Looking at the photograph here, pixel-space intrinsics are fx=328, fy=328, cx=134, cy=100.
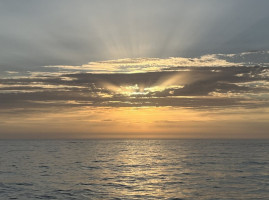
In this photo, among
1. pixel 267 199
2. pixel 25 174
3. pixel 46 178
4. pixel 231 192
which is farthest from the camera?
pixel 25 174

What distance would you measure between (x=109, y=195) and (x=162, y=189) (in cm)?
620

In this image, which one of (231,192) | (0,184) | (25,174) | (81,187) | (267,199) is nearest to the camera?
(267,199)

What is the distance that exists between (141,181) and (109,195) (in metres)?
9.08

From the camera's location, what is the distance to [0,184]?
3906 cm

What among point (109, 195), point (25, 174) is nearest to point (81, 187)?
point (109, 195)

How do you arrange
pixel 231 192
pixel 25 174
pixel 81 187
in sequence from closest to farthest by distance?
pixel 231 192 < pixel 81 187 < pixel 25 174

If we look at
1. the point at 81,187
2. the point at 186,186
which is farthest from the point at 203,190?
the point at 81,187

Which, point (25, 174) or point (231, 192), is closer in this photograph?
point (231, 192)

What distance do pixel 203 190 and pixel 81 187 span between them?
1332 cm

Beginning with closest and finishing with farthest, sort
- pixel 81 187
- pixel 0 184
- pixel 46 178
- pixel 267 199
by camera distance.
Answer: pixel 267 199 → pixel 81 187 → pixel 0 184 → pixel 46 178

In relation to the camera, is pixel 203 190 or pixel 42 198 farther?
pixel 203 190

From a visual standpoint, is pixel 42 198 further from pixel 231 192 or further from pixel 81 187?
pixel 231 192

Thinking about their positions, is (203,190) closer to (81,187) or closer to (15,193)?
(81,187)

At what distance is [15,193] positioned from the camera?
110 feet
